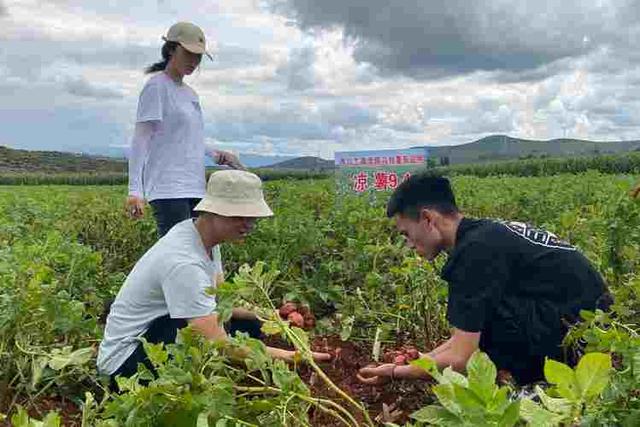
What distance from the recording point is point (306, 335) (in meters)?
2.21

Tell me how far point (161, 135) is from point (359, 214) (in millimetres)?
1563

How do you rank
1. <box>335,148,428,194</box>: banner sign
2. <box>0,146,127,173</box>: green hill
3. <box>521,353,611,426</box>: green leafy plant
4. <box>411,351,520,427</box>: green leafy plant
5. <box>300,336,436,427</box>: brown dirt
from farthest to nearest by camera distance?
1. <box>0,146,127,173</box>: green hill
2. <box>335,148,428,194</box>: banner sign
3. <box>300,336,436,427</box>: brown dirt
4. <box>521,353,611,426</box>: green leafy plant
5. <box>411,351,520,427</box>: green leafy plant

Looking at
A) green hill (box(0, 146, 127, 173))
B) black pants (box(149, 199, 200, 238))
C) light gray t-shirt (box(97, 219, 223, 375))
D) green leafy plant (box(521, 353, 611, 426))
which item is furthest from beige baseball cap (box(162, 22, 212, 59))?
green hill (box(0, 146, 127, 173))

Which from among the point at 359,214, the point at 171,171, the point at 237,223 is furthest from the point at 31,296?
the point at 359,214

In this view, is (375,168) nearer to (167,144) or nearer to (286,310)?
(167,144)

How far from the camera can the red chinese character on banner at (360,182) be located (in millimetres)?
6797

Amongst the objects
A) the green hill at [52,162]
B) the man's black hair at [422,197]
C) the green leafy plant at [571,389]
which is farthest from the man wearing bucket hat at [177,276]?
the green hill at [52,162]

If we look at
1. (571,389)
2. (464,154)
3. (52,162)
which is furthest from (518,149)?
(571,389)

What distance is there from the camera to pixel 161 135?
3912mm

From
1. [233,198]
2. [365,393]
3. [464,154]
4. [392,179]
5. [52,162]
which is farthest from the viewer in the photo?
[52,162]

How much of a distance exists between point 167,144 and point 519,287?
1.94 m

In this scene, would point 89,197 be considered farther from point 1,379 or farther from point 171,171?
point 1,379

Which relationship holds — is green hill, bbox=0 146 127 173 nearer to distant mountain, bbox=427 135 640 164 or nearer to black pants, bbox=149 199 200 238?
distant mountain, bbox=427 135 640 164

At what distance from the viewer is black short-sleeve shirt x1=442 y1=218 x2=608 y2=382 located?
2523 millimetres
